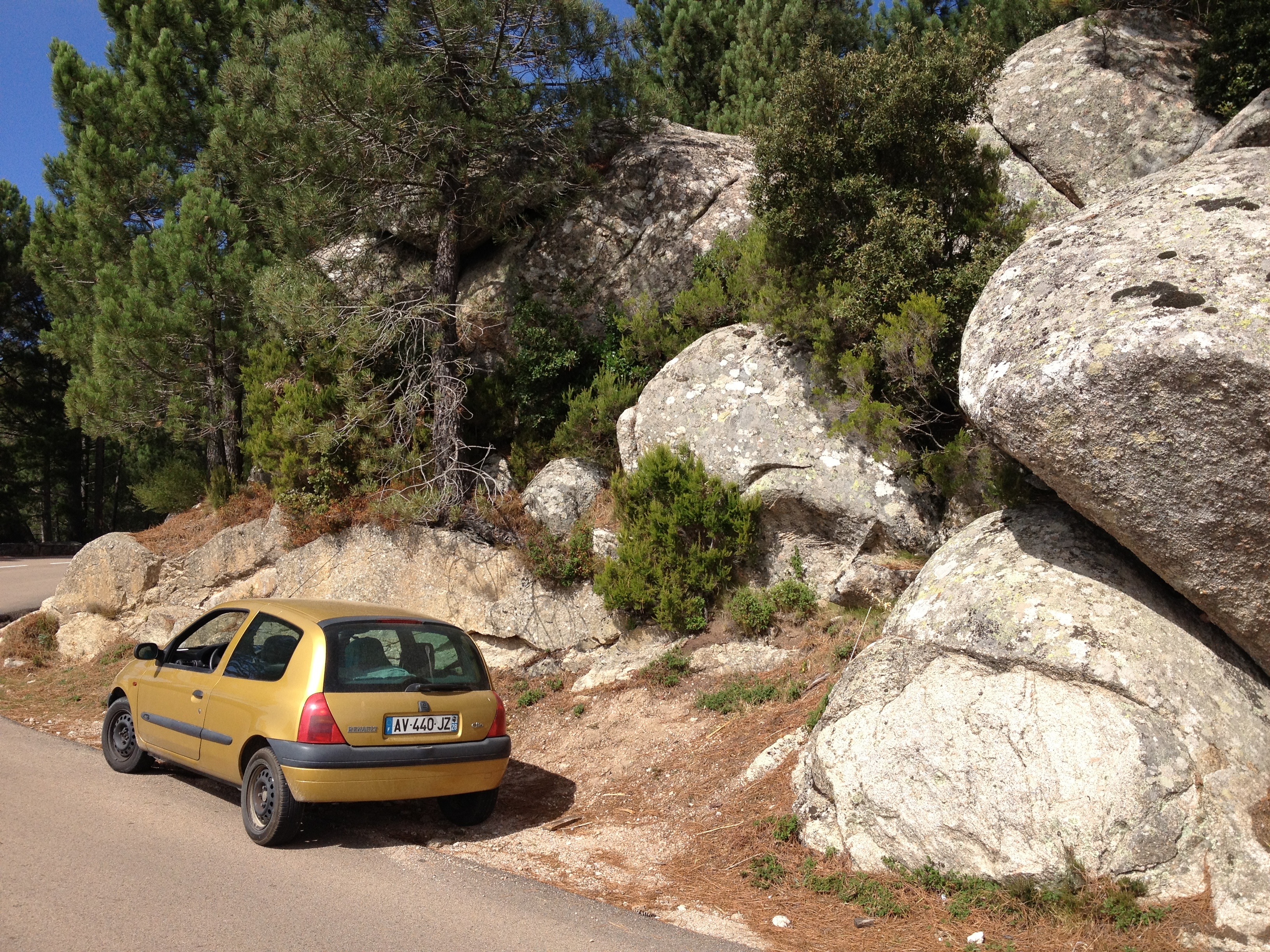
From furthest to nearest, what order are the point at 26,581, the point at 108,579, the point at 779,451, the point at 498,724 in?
the point at 26,581 < the point at 108,579 < the point at 779,451 < the point at 498,724

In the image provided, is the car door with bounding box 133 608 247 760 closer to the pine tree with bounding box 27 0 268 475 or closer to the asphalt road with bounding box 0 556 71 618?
the pine tree with bounding box 27 0 268 475

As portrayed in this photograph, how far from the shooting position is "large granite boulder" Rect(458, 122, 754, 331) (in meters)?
12.8

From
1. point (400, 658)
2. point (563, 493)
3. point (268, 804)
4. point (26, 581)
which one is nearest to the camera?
point (268, 804)

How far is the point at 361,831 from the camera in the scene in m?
6.05

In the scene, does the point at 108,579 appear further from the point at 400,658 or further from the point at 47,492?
the point at 47,492

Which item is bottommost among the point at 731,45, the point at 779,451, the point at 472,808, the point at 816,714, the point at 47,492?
the point at 472,808

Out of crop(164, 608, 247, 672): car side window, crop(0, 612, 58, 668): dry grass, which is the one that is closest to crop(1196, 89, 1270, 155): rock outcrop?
crop(164, 608, 247, 672): car side window

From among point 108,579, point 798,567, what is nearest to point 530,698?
point 798,567

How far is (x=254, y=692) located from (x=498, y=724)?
165 centimetres

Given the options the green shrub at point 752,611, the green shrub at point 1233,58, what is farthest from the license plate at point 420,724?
the green shrub at point 1233,58

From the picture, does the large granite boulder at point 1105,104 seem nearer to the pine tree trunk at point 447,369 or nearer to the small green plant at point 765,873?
the pine tree trunk at point 447,369

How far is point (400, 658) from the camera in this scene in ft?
19.7

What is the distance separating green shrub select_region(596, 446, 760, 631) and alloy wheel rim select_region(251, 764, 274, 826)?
14.5 feet

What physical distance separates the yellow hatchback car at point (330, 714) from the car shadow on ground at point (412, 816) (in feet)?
0.56
